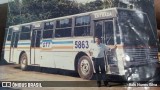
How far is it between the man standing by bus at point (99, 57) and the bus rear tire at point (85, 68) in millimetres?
100

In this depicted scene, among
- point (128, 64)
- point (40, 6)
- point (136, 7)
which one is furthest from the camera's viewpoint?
point (40, 6)

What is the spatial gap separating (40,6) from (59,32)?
2.13 ft

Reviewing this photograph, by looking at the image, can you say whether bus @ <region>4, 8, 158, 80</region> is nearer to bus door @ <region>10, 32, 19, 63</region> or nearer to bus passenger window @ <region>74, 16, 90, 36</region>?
bus passenger window @ <region>74, 16, 90, 36</region>

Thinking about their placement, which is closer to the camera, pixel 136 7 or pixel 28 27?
pixel 136 7

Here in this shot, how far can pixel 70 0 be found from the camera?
3.76 metres

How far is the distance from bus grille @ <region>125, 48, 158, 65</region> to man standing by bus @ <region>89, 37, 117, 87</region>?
0.39 m

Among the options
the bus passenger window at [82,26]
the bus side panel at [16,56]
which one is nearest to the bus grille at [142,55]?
the bus passenger window at [82,26]

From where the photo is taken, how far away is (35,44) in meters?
3.93

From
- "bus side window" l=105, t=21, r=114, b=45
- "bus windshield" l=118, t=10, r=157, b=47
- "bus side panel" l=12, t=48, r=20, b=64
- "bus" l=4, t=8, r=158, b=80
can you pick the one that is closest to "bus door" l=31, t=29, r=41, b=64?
"bus" l=4, t=8, r=158, b=80

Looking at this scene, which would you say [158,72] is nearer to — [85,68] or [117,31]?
[117,31]

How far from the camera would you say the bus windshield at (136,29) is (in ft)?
11.3

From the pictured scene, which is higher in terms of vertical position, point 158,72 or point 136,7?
point 136,7

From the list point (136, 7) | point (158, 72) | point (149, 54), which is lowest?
point (158, 72)

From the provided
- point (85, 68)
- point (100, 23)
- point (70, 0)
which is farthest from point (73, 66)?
point (70, 0)
